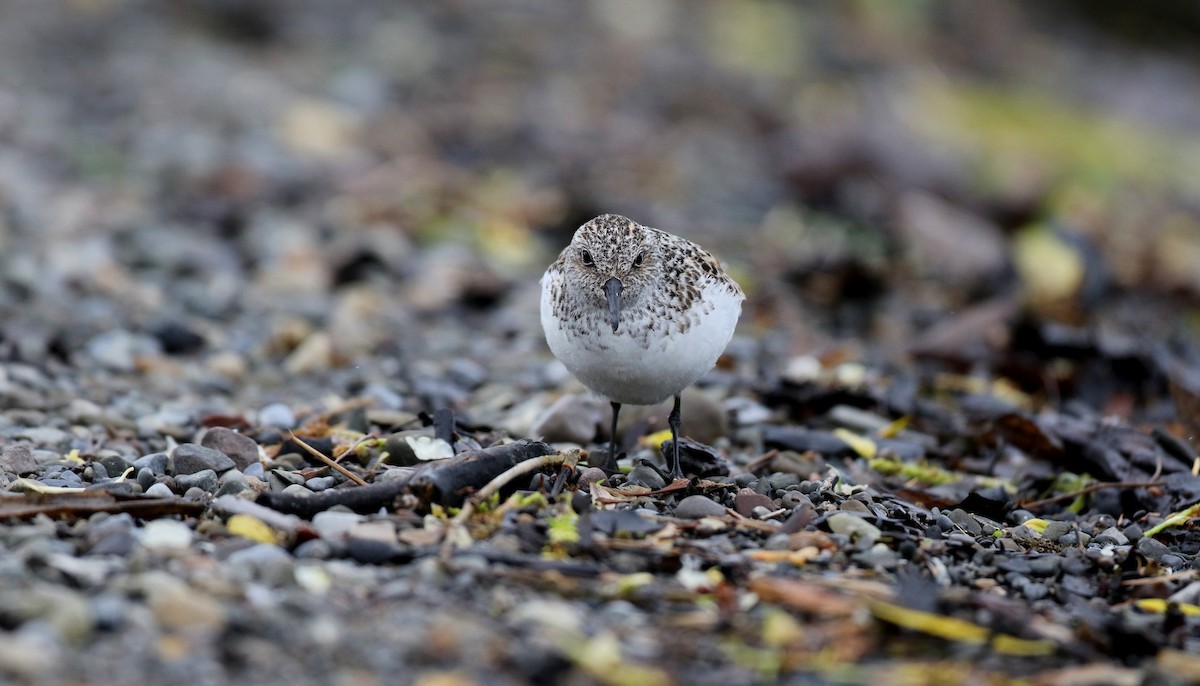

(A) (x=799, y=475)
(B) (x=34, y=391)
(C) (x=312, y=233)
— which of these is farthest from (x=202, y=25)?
(A) (x=799, y=475)

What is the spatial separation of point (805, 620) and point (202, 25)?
1352cm

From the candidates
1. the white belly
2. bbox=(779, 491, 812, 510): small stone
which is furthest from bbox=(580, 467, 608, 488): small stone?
bbox=(779, 491, 812, 510): small stone

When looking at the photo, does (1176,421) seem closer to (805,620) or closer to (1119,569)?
(1119,569)

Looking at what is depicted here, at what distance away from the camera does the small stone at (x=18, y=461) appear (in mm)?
5125

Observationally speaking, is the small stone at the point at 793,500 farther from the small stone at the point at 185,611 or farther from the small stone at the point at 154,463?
the small stone at the point at 154,463

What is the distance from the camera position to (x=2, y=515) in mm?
4324

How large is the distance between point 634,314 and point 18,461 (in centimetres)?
244

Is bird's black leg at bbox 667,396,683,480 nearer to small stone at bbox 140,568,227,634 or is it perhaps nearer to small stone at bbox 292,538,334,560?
small stone at bbox 292,538,334,560

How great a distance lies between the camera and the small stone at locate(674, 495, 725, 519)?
191 inches

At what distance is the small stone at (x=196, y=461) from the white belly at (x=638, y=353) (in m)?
1.38

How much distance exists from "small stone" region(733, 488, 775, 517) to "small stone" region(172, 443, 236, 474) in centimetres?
194

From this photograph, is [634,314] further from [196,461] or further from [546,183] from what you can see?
[546,183]

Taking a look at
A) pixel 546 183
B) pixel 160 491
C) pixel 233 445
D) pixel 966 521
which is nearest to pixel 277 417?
pixel 233 445

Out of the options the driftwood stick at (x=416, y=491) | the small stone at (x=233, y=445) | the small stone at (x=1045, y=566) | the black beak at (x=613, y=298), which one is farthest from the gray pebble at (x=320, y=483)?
the small stone at (x=1045, y=566)
